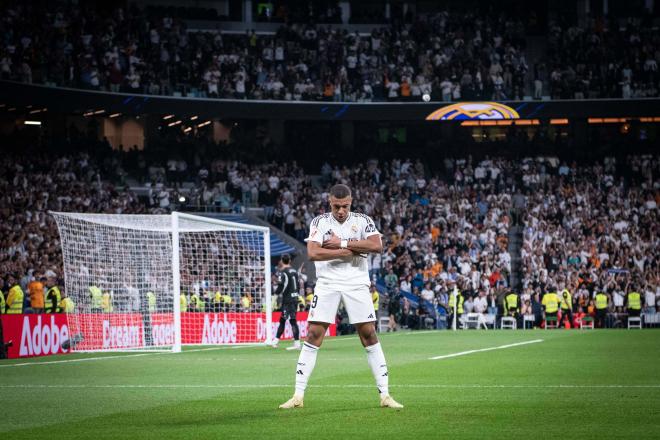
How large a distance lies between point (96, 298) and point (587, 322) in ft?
72.8

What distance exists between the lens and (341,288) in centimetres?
1028

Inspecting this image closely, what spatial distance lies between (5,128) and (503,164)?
22764 mm

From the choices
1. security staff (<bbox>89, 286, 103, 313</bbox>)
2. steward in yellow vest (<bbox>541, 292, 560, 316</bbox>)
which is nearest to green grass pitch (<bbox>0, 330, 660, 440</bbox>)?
security staff (<bbox>89, 286, 103, 313</bbox>)

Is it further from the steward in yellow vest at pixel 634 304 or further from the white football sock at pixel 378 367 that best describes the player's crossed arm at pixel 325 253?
the steward in yellow vest at pixel 634 304

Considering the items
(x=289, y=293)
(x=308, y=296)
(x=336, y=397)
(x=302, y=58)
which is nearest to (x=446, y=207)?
(x=302, y=58)

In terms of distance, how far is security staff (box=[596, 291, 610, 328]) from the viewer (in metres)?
38.4

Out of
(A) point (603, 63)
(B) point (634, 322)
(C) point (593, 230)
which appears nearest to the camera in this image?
(B) point (634, 322)

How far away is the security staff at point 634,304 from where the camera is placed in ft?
125

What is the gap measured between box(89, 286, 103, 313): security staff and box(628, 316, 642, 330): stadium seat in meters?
22.5

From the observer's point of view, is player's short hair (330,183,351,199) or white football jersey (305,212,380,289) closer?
player's short hair (330,183,351,199)

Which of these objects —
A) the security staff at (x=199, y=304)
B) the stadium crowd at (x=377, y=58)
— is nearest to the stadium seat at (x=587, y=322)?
the stadium crowd at (x=377, y=58)

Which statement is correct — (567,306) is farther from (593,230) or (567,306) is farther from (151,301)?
(151,301)

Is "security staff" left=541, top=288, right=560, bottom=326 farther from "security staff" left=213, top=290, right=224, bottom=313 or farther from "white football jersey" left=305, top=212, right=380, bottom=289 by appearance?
"white football jersey" left=305, top=212, right=380, bottom=289

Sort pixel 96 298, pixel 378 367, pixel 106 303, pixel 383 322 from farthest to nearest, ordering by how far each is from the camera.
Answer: pixel 383 322, pixel 106 303, pixel 96 298, pixel 378 367
